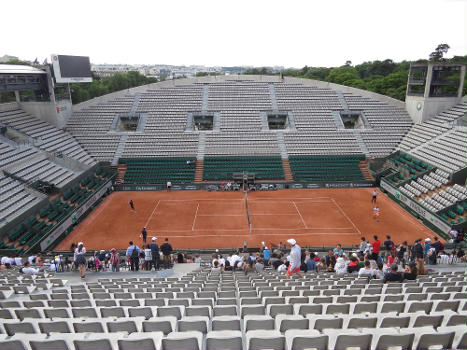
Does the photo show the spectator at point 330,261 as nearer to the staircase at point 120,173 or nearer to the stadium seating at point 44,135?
the staircase at point 120,173

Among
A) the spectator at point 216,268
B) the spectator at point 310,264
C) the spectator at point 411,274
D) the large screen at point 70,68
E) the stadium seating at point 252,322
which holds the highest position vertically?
the large screen at point 70,68

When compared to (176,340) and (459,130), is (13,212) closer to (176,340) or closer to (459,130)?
(176,340)

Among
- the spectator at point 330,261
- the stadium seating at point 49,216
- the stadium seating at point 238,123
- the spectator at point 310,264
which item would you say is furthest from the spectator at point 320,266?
the stadium seating at point 238,123

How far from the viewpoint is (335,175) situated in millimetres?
38188

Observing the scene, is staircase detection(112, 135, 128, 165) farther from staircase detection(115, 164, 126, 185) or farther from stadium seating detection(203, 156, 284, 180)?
stadium seating detection(203, 156, 284, 180)

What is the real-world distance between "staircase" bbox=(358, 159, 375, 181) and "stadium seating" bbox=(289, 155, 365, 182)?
0.37 metres

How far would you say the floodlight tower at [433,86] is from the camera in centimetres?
3906

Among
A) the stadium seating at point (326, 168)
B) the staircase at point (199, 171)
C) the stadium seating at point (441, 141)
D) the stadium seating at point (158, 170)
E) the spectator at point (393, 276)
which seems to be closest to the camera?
the spectator at point (393, 276)

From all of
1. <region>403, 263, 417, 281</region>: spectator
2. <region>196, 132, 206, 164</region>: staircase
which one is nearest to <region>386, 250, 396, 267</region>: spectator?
<region>403, 263, 417, 281</region>: spectator

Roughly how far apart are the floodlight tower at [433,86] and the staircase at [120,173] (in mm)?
38276

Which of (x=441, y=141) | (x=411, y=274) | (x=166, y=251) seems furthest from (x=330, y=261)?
(x=441, y=141)

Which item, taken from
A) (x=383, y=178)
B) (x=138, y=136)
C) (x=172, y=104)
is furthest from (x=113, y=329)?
(x=172, y=104)

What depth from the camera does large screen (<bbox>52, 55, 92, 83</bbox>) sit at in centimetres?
3888

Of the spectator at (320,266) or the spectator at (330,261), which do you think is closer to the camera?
the spectator at (320,266)
